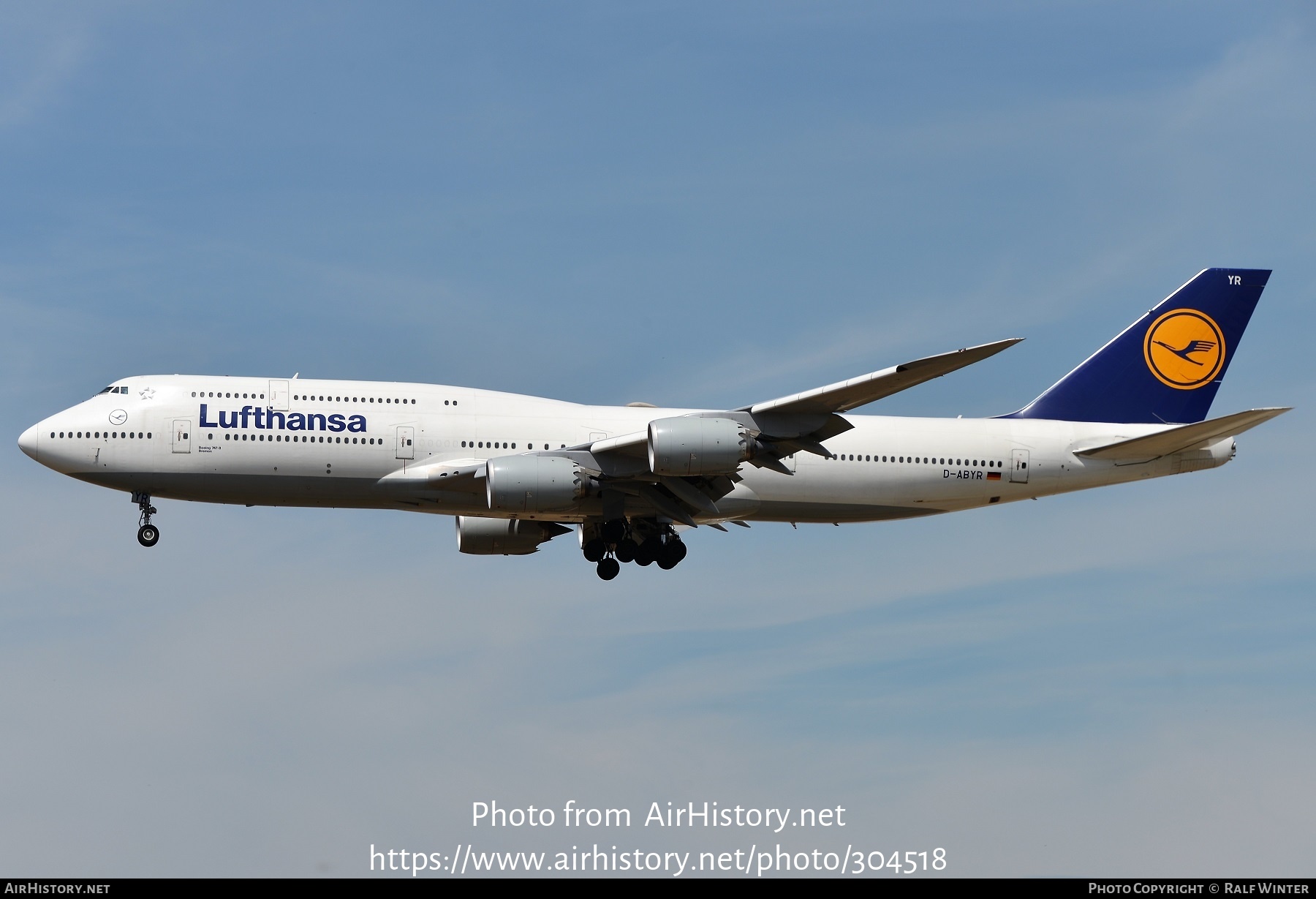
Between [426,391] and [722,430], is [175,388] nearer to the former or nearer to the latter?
[426,391]

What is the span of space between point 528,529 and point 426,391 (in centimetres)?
637

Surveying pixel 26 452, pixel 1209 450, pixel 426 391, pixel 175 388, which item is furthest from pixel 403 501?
pixel 1209 450

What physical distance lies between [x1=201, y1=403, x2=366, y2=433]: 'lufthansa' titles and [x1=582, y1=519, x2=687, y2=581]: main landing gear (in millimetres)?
6924

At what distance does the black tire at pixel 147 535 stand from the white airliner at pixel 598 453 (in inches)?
1.6

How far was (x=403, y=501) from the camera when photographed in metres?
36.1

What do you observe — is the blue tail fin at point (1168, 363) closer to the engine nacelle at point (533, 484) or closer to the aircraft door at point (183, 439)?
the engine nacelle at point (533, 484)

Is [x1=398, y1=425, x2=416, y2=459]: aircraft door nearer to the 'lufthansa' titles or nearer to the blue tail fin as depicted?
the 'lufthansa' titles

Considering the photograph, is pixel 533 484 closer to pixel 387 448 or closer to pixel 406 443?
pixel 406 443

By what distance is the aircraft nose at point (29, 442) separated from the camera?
35.6 m

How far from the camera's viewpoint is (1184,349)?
141 ft

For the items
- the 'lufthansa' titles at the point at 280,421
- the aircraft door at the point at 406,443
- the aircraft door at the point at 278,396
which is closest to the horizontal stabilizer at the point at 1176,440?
the aircraft door at the point at 406,443
